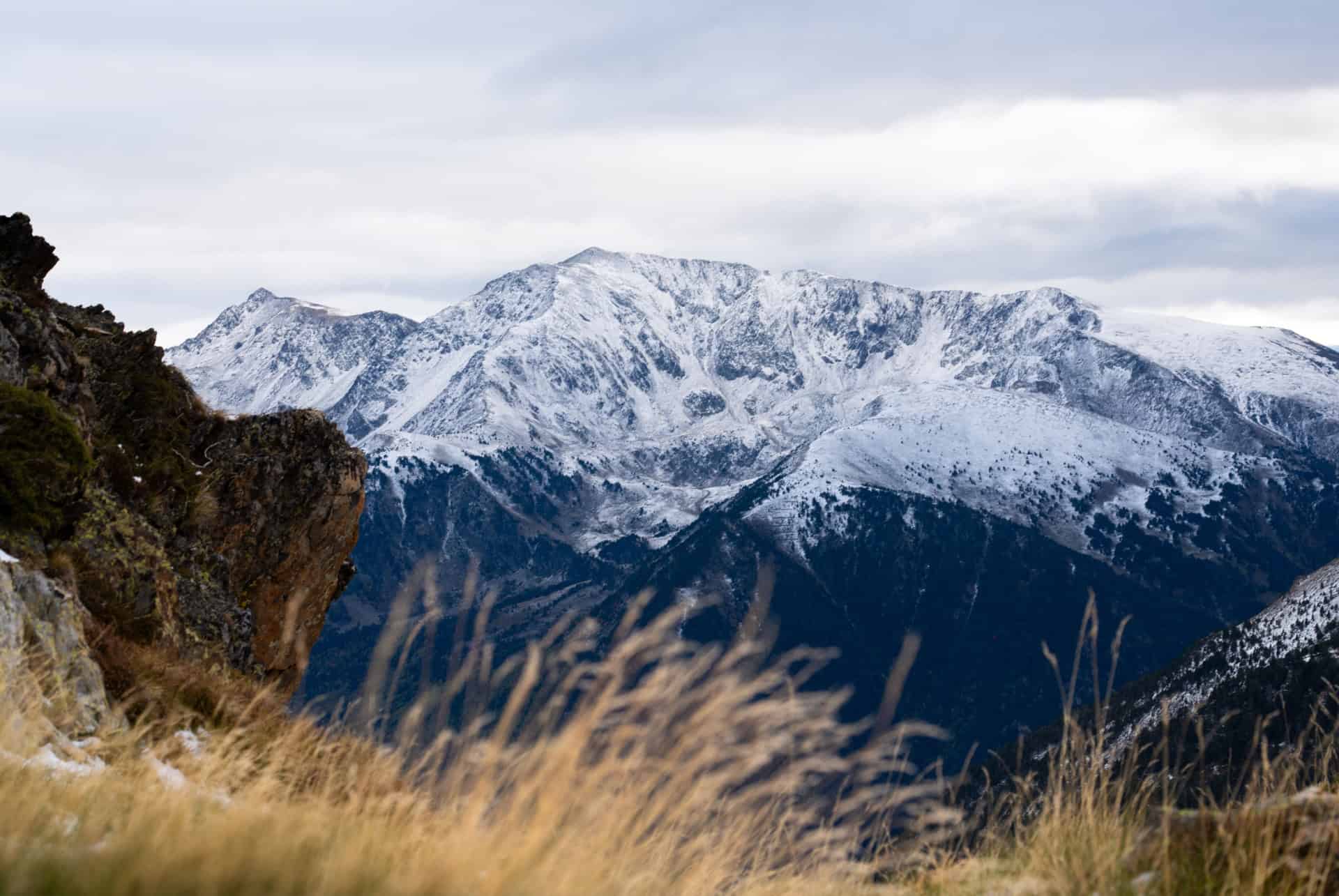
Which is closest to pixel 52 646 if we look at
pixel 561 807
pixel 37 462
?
pixel 37 462

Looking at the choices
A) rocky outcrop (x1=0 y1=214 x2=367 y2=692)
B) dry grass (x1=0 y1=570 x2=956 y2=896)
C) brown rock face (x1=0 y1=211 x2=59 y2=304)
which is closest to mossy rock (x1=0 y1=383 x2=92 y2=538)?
rocky outcrop (x1=0 y1=214 x2=367 y2=692)

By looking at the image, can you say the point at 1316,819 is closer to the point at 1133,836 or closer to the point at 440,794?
the point at 1133,836

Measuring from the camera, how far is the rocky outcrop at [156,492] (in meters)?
18.4

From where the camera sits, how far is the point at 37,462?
17.8 m

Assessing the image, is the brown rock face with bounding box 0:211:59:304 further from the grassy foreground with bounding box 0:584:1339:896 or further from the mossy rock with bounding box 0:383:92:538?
the grassy foreground with bounding box 0:584:1339:896

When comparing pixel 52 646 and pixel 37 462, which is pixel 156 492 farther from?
pixel 52 646

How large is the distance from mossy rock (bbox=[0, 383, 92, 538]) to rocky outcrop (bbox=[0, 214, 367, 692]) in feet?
0.09

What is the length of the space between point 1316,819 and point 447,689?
5.44m

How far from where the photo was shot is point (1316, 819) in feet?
22.2

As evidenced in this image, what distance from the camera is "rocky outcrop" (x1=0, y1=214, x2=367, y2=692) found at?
60.2 feet

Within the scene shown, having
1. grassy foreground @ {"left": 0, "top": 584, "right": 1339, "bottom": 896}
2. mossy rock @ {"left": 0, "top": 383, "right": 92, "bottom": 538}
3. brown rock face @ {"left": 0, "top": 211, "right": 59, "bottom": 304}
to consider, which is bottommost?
grassy foreground @ {"left": 0, "top": 584, "right": 1339, "bottom": 896}

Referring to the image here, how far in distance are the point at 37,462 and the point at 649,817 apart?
47.1ft

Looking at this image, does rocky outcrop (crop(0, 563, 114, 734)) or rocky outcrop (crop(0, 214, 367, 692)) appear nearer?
rocky outcrop (crop(0, 563, 114, 734))

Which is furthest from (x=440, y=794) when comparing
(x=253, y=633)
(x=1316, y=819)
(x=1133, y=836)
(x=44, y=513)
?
(x=253, y=633)
